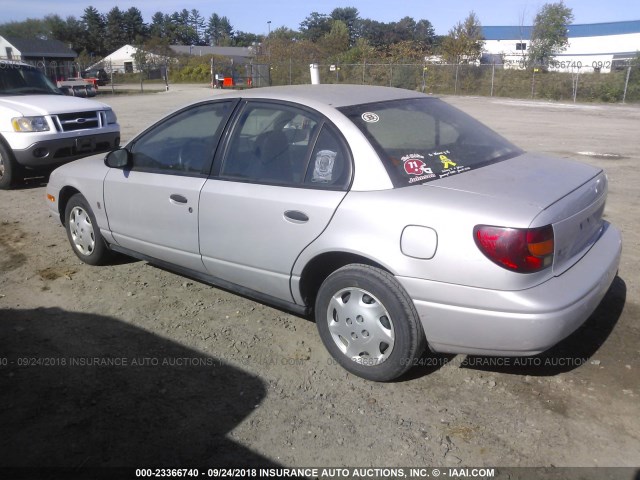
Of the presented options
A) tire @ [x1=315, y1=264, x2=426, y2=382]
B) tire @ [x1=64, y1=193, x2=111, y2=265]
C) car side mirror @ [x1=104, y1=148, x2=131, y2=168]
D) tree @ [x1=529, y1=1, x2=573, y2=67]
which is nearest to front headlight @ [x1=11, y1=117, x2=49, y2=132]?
tire @ [x1=64, y1=193, x2=111, y2=265]

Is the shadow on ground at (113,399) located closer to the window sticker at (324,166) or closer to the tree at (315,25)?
the window sticker at (324,166)

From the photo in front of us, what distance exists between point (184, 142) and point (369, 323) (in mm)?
2110

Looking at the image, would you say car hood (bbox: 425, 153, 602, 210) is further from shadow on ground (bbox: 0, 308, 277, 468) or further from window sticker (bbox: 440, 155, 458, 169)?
shadow on ground (bbox: 0, 308, 277, 468)

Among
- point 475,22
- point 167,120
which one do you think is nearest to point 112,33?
point 475,22

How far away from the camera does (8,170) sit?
831cm

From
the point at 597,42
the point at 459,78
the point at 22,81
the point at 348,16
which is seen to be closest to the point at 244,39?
the point at 348,16

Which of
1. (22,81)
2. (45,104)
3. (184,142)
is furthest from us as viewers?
(22,81)

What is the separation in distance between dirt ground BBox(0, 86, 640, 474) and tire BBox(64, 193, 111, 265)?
0.37m

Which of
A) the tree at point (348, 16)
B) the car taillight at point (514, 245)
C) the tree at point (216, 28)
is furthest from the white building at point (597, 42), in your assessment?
the tree at point (216, 28)

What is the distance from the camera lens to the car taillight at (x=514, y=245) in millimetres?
2768

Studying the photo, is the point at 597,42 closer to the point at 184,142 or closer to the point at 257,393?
the point at 184,142

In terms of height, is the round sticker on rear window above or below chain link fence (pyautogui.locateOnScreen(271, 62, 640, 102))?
above

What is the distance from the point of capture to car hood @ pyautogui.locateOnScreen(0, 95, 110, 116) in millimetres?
8273

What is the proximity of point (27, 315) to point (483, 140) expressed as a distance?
3.63 metres
